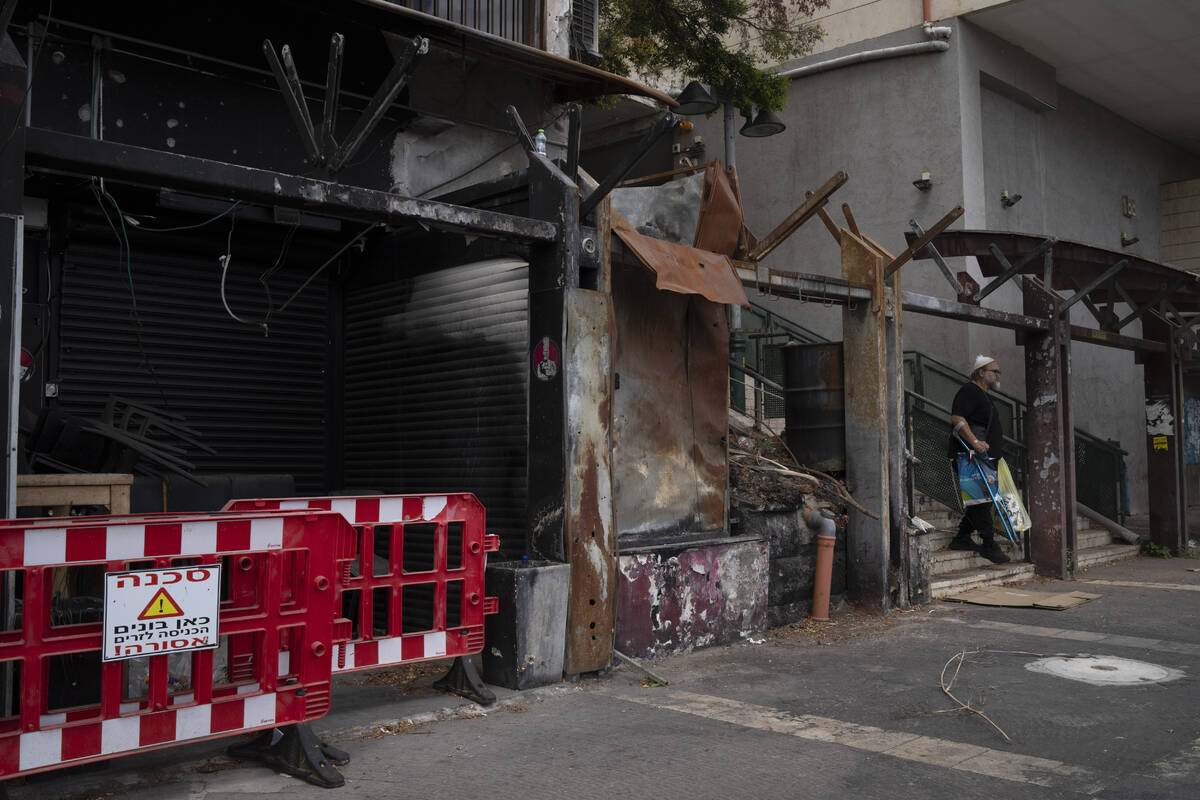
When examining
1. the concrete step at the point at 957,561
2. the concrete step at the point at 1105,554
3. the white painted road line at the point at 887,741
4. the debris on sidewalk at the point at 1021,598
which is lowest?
the white painted road line at the point at 887,741

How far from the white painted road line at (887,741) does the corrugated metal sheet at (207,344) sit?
3956 millimetres

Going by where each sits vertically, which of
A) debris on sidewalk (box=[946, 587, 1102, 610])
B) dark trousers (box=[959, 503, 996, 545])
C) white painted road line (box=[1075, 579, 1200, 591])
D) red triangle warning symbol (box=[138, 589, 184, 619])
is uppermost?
red triangle warning symbol (box=[138, 589, 184, 619])

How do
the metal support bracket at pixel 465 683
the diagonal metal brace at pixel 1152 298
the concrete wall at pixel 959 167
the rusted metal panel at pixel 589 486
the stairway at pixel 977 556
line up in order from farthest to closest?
the concrete wall at pixel 959 167, the diagonal metal brace at pixel 1152 298, the stairway at pixel 977 556, the rusted metal panel at pixel 589 486, the metal support bracket at pixel 465 683

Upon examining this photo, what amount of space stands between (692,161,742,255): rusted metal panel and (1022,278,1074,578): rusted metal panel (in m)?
5.16

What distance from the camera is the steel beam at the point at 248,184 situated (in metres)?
4.77

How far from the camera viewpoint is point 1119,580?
36.5ft

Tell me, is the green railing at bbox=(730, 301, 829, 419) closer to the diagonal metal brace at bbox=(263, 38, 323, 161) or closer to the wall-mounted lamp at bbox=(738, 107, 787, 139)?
the wall-mounted lamp at bbox=(738, 107, 787, 139)

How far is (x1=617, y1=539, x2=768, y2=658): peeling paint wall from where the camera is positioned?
7059 millimetres

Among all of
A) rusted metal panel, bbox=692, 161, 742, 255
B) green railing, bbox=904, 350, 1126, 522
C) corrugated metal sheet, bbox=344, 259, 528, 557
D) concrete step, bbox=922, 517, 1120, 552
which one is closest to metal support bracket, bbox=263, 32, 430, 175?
corrugated metal sheet, bbox=344, 259, 528, 557

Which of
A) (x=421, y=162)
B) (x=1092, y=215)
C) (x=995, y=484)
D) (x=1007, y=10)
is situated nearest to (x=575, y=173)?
(x=421, y=162)

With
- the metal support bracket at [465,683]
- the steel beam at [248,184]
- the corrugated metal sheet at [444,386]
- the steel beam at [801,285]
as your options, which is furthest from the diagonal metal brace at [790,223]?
the metal support bracket at [465,683]

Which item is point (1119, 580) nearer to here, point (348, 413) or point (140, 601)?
point (348, 413)

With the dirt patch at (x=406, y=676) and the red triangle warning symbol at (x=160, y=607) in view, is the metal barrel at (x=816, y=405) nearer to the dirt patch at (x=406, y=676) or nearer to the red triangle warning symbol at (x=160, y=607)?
the dirt patch at (x=406, y=676)

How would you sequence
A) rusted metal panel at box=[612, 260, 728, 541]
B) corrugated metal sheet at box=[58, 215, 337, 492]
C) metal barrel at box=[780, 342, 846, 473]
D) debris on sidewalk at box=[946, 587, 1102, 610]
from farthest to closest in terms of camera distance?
metal barrel at box=[780, 342, 846, 473] < debris on sidewalk at box=[946, 587, 1102, 610] < rusted metal panel at box=[612, 260, 728, 541] < corrugated metal sheet at box=[58, 215, 337, 492]
